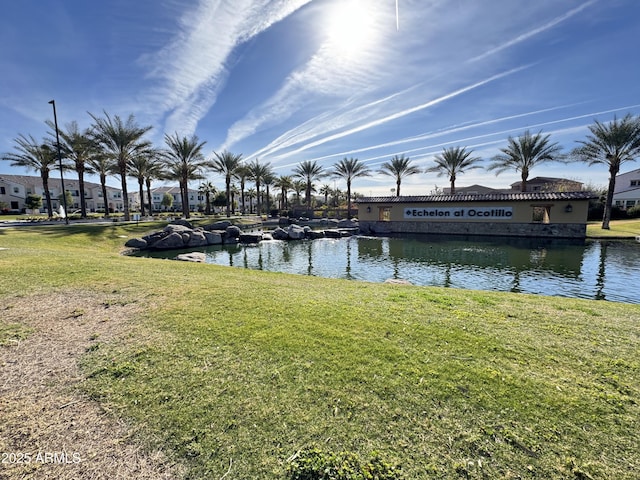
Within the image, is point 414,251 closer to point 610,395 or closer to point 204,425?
point 610,395

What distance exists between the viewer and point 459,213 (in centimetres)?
3022

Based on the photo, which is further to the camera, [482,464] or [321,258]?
[321,258]

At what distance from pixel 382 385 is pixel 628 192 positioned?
61.5 meters

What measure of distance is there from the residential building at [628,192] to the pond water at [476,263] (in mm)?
29098

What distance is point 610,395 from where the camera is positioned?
294 cm

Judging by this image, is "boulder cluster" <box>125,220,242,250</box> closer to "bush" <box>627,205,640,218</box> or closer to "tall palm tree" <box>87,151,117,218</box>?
"tall palm tree" <box>87,151,117,218</box>

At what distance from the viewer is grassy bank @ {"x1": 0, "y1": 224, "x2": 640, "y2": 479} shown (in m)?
2.32

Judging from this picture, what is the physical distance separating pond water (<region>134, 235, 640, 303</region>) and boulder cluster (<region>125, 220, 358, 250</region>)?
138 cm

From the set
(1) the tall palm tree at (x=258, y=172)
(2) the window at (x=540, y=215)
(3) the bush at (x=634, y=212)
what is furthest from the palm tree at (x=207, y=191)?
(3) the bush at (x=634, y=212)

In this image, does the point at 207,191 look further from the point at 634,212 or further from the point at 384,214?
the point at 634,212

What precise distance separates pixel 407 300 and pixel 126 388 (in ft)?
16.4

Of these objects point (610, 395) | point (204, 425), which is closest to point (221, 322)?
point (204, 425)

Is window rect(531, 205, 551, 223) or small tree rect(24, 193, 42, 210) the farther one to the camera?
small tree rect(24, 193, 42, 210)

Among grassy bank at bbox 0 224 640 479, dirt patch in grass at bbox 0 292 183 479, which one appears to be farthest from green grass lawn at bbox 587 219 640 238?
dirt patch in grass at bbox 0 292 183 479
